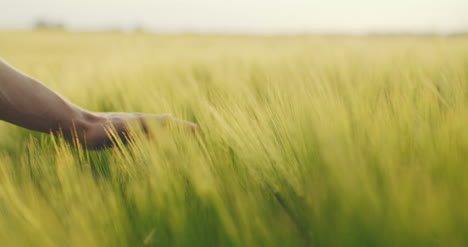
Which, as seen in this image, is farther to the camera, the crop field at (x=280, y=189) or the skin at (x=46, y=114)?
the skin at (x=46, y=114)

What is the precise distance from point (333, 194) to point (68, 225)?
0.24m

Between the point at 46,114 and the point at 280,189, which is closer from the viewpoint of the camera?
the point at 280,189

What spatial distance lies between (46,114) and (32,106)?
0.02 meters

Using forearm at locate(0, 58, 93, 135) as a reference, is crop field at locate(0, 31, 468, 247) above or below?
below

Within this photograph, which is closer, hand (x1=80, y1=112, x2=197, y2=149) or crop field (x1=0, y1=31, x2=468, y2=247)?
crop field (x1=0, y1=31, x2=468, y2=247)

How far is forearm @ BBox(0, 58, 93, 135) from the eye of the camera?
0.50m

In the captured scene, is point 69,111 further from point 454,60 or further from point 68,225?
point 454,60

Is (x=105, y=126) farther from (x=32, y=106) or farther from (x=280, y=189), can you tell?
(x=280, y=189)

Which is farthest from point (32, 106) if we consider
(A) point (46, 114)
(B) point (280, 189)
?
(B) point (280, 189)

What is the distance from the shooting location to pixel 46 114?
0.53 m

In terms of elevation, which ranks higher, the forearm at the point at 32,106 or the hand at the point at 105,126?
the forearm at the point at 32,106

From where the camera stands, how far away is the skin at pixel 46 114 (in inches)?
19.7

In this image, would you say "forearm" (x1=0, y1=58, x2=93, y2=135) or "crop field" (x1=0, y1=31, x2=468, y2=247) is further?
"forearm" (x1=0, y1=58, x2=93, y2=135)

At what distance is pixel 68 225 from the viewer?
34 centimetres
